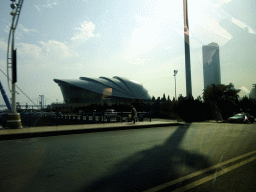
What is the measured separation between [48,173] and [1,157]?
2702 millimetres

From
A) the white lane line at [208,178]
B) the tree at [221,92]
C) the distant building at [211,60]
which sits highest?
the distant building at [211,60]

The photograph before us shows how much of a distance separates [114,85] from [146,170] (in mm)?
114777

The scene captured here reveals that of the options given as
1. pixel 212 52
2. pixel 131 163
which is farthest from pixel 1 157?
pixel 212 52

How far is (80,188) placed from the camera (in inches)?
161

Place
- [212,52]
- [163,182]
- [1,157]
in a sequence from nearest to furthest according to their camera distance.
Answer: [163,182] < [1,157] < [212,52]

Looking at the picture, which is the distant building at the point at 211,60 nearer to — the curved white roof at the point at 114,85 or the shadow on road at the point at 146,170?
the shadow on road at the point at 146,170

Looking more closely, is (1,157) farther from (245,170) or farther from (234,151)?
(234,151)

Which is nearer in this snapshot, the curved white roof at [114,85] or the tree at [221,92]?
the tree at [221,92]

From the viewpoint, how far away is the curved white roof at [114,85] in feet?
375

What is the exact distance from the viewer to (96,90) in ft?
373

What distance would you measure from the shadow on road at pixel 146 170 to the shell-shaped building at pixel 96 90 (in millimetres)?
107606

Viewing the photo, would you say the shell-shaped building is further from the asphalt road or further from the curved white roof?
the asphalt road

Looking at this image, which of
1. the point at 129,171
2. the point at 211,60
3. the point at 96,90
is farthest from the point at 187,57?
the point at 96,90

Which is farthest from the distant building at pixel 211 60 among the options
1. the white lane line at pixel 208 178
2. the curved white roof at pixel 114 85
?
the curved white roof at pixel 114 85
